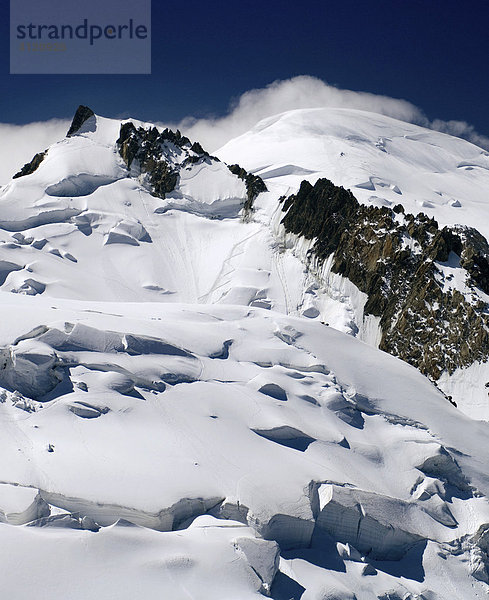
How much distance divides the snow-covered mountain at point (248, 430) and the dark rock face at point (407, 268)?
8.4 inches

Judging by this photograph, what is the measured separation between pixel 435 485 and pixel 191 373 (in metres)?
11.5

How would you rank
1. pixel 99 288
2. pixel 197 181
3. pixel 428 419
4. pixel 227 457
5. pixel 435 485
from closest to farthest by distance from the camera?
pixel 227 457, pixel 435 485, pixel 428 419, pixel 99 288, pixel 197 181

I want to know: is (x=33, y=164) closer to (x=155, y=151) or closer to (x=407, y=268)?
(x=155, y=151)

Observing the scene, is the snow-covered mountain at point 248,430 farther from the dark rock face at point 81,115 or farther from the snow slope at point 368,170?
the dark rock face at point 81,115

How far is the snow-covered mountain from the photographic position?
55.7 ft

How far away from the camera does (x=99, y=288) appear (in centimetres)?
5459

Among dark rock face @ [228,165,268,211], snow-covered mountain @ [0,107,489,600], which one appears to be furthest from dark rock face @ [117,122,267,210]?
snow-covered mountain @ [0,107,489,600]

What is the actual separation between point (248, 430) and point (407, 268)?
36663 mm

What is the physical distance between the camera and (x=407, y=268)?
55500 millimetres

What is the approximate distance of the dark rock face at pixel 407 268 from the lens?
49531 mm

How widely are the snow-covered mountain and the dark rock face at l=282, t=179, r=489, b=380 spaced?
0.21 metres

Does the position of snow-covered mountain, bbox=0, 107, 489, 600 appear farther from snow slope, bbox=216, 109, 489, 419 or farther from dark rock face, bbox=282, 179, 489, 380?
snow slope, bbox=216, 109, 489, 419

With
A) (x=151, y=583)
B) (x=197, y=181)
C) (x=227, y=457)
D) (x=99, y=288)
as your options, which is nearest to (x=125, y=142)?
(x=197, y=181)

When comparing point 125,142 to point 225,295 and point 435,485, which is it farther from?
point 435,485
